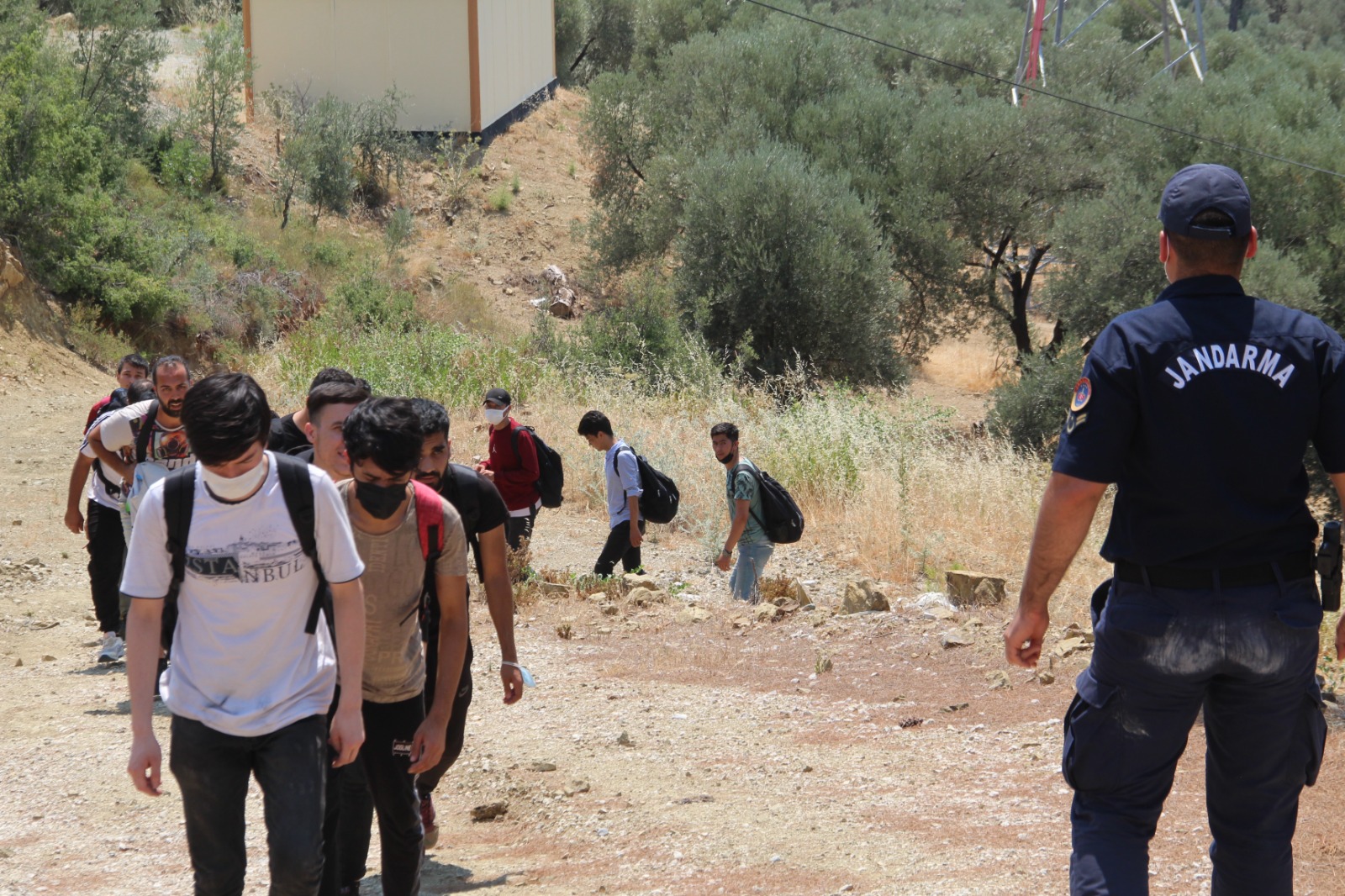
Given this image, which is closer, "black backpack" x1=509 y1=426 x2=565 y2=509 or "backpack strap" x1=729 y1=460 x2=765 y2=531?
"backpack strap" x1=729 y1=460 x2=765 y2=531

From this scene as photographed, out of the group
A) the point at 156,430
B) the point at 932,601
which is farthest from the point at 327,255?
the point at 156,430

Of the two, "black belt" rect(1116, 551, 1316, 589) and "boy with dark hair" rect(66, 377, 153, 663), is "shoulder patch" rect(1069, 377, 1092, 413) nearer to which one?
"black belt" rect(1116, 551, 1316, 589)

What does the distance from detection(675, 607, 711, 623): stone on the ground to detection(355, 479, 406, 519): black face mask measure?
15.7ft

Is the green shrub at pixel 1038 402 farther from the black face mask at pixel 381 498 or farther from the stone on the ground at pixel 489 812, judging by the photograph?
the black face mask at pixel 381 498

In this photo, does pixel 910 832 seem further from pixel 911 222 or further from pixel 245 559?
pixel 911 222

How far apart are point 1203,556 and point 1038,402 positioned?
1722cm

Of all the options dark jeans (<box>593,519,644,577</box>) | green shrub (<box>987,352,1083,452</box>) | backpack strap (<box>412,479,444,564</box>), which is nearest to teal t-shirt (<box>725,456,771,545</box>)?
dark jeans (<box>593,519,644,577</box>)

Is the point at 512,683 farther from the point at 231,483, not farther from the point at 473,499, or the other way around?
the point at 231,483

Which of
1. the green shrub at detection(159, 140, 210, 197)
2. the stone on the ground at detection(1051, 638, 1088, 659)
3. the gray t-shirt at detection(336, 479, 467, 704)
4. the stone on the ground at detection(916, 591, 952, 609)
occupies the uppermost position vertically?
the green shrub at detection(159, 140, 210, 197)

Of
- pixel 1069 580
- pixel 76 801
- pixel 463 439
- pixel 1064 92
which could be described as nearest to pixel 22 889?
pixel 76 801

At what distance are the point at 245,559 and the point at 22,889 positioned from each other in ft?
6.94

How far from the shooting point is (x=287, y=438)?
429 cm

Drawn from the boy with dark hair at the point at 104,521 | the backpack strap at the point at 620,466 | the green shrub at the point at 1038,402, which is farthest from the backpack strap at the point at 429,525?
the green shrub at the point at 1038,402

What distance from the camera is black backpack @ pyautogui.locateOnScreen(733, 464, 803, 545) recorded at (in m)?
7.77
